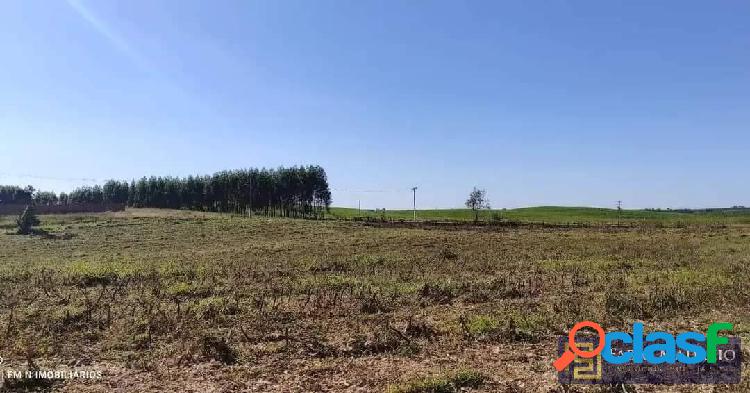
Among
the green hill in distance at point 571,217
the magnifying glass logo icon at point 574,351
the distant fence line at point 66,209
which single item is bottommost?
the magnifying glass logo icon at point 574,351

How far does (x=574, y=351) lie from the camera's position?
962 centimetres

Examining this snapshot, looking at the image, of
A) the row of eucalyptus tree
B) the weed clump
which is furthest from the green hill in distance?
the weed clump

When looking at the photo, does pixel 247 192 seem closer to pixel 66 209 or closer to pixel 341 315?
pixel 66 209

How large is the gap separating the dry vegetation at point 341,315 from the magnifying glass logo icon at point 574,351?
0.26m

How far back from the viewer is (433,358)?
944 cm

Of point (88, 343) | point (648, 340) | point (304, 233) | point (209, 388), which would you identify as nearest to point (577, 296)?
point (648, 340)

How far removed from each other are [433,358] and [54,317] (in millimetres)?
10314

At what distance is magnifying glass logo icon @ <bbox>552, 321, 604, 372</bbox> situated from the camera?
8.96m

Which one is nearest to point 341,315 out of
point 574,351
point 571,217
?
point 574,351

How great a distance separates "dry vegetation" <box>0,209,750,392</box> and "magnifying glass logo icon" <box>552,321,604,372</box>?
0.26 m

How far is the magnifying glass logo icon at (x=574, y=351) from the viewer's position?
896 cm

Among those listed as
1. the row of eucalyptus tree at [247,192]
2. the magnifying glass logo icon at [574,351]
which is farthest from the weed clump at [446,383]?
the row of eucalyptus tree at [247,192]

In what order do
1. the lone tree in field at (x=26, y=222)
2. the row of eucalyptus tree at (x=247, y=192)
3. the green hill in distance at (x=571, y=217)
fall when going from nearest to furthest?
the lone tree in field at (x=26, y=222)
the green hill in distance at (x=571, y=217)
the row of eucalyptus tree at (x=247, y=192)

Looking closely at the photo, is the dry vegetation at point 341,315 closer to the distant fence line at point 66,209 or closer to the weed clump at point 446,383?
the weed clump at point 446,383
